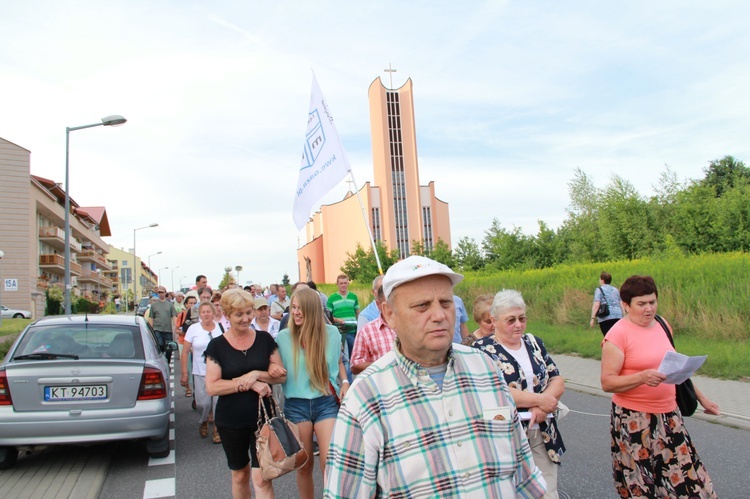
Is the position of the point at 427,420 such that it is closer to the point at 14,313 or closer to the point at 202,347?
the point at 202,347

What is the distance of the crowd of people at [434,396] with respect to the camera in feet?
6.35

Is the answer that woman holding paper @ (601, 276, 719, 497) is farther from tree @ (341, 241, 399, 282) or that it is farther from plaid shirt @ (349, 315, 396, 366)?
tree @ (341, 241, 399, 282)

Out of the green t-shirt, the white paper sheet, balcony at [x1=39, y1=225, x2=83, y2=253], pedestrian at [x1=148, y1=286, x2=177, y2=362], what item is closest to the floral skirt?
the white paper sheet

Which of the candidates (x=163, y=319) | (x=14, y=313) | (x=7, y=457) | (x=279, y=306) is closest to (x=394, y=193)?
(x=14, y=313)

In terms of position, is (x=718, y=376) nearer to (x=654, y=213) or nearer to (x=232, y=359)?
(x=232, y=359)

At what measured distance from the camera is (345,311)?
10.4 m

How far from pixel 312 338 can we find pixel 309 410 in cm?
51

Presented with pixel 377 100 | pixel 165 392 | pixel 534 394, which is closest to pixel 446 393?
pixel 534 394

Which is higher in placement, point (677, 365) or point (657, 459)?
point (677, 365)

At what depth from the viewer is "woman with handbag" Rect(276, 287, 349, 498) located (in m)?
4.54

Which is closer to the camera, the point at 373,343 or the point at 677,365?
the point at 677,365

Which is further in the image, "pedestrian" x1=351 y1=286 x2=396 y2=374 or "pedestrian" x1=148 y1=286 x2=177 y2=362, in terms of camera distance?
"pedestrian" x1=148 y1=286 x2=177 y2=362

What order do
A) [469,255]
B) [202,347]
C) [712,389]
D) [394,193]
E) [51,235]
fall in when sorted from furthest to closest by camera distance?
1. [394,193]
2. [51,235]
3. [469,255]
4. [712,389]
5. [202,347]

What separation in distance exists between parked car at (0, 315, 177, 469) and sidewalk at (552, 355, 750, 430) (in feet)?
21.3
